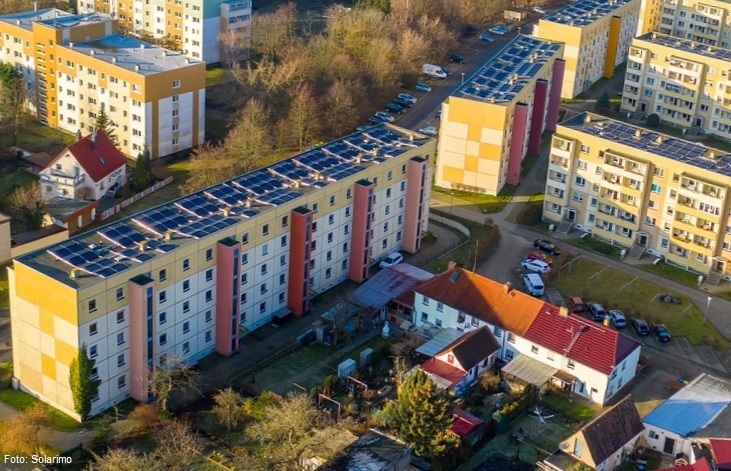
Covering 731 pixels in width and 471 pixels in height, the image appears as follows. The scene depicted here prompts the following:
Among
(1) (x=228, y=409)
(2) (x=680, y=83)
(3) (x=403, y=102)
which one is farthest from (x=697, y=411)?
(2) (x=680, y=83)

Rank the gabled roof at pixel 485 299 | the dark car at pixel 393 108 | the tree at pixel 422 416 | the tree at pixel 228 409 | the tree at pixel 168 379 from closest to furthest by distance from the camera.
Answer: the tree at pixel 422 416 < the tree at pixel 228 409 < the tree at pixel 168 379 < the gabled roof at pixel 485 299 < the dark car at pixel 393 108

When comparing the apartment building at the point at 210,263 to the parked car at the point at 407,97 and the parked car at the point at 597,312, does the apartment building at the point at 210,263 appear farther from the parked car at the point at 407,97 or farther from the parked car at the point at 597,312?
the parked car at the point at 407,97

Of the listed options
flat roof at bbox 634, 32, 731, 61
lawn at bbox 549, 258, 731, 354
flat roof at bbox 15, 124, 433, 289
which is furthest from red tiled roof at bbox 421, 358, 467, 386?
flat roof at bbox 634, 32, 731, 61

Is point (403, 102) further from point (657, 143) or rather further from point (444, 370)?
point (444, 370)

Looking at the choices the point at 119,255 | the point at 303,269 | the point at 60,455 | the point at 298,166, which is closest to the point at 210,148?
the point at 298,166

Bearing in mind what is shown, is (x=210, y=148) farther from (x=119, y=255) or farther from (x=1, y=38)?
(x=119, y=255)

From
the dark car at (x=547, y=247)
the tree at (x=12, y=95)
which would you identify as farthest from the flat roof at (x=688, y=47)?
the tree at (x=12, y=95)

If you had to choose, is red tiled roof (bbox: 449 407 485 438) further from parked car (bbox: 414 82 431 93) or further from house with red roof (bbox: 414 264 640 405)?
parked car (bbox: 414 82 431 93)
